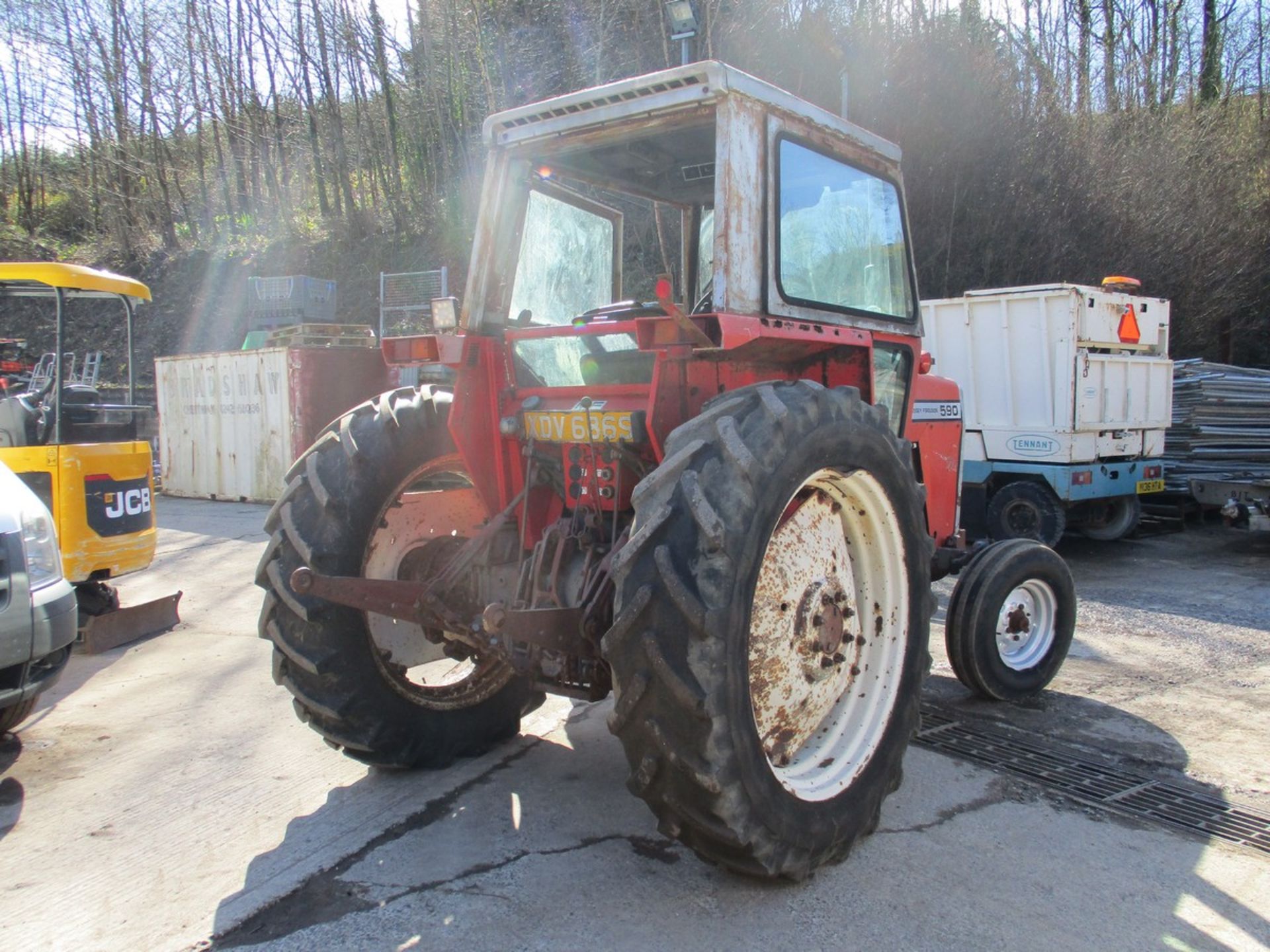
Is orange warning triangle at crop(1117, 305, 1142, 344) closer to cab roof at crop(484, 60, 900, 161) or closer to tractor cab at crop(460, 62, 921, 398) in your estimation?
tractor cab at crop(460, 62, 921, 398)

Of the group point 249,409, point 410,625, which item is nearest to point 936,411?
point 410,625

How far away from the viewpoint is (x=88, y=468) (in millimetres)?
6055

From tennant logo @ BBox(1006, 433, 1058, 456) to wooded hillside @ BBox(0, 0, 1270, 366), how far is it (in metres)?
6.67

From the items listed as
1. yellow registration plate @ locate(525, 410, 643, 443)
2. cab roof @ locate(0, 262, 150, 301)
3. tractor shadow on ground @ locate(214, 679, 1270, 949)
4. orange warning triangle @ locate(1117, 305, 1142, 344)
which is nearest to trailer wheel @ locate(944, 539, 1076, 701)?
tractor shadow on ground @ locate(214, 679, 1270, 949)

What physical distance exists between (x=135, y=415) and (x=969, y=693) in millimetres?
5655

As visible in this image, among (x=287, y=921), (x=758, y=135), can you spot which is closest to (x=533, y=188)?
(x=758, y=135)

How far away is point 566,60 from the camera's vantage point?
17.1 meters

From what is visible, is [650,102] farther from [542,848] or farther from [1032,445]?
[1032,445]

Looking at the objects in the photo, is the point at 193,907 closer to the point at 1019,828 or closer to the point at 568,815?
the point at 568,815

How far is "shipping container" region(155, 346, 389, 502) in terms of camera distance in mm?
12883

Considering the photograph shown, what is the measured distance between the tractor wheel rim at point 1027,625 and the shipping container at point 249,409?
1009 centimetres

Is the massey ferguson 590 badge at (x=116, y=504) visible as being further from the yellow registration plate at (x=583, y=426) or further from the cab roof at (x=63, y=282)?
the yellow registration plate at (x=583, y=426)

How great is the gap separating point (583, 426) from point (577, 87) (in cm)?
1518

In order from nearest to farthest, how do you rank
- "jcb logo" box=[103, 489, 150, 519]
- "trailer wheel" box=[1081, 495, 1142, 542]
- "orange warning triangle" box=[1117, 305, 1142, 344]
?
"jcb logo" box=[103, 489, 150, 519]
"orange warning triangle" box=[1117, 305, 1142, 344]
"trailer wheel" box=[1081, 495, 1142, 542]
